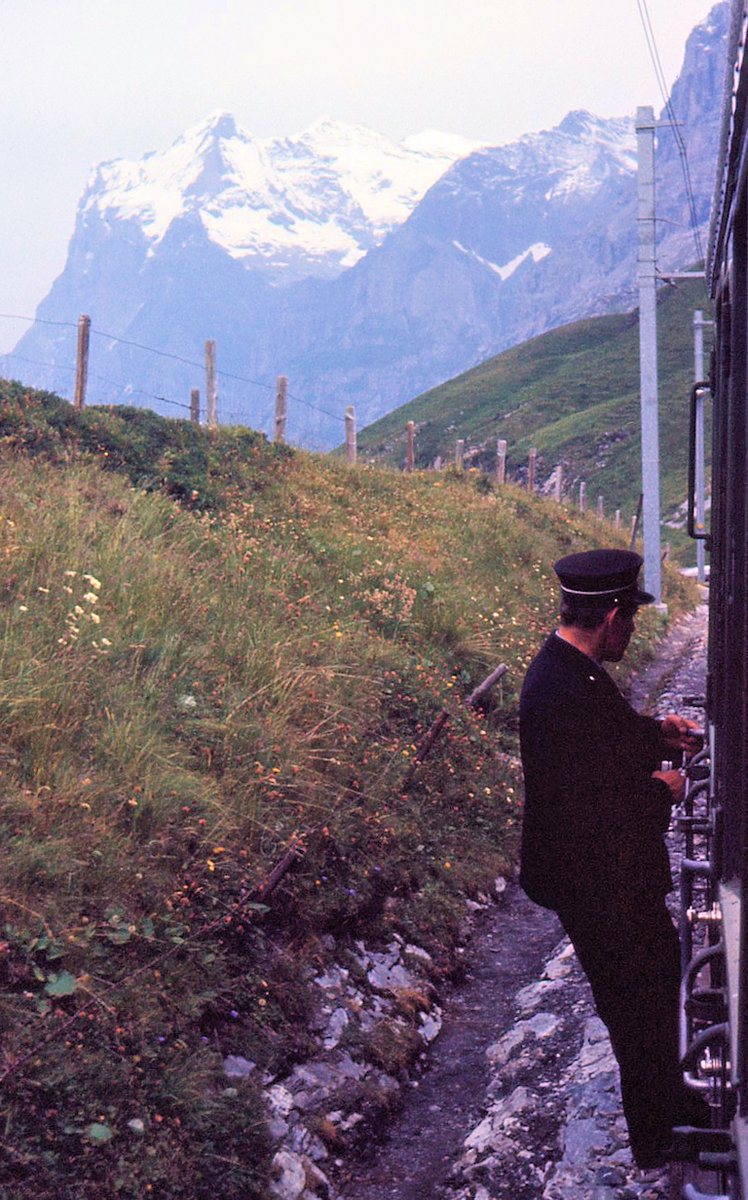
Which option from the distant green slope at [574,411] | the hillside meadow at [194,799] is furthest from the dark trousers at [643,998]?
the distant green slope at [574,411]

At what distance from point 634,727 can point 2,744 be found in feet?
9.61

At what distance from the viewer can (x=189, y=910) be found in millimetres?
4902

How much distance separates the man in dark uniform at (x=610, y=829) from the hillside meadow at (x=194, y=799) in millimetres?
1535

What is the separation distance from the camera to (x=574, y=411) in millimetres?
106312

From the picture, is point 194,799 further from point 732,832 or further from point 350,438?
point 350,438

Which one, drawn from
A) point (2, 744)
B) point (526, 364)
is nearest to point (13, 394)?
point (2, 744)

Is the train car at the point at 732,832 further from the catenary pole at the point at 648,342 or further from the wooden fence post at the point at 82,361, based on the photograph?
the catenary pole at the point at 648,342

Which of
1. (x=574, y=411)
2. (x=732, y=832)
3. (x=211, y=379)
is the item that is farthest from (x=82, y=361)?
(x=574, y=411)

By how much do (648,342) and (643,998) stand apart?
19.1 m

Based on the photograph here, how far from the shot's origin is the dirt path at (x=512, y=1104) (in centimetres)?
446

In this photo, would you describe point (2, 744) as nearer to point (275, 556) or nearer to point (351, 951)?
point (351, 951)

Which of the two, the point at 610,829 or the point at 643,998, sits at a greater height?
the point at 610,829

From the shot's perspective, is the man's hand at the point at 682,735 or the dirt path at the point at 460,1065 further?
the dirt path at the point at 460,1065

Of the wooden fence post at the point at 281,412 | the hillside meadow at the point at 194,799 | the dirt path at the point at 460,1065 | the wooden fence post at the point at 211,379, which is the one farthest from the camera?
the wooden fence post at the point at 211,379
